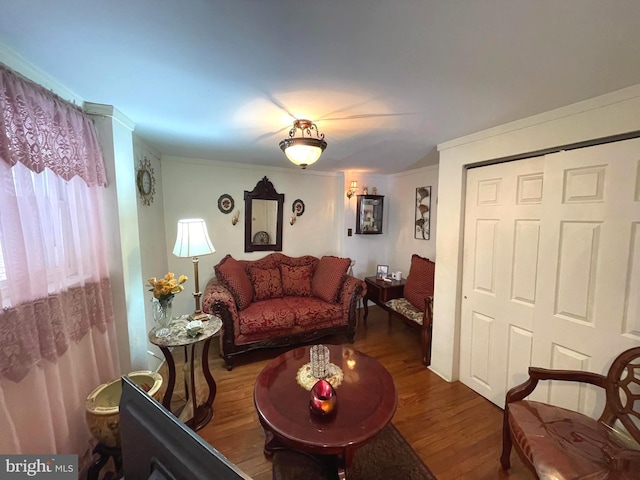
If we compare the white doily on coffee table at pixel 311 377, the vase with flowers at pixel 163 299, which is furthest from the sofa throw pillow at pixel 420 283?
the vase with flowers at pixel 163 299

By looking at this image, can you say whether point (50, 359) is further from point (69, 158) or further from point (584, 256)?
point (584, 256)

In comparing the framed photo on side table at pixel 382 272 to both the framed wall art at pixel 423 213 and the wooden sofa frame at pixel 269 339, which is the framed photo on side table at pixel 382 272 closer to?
the framed wall art at pixel 423 213

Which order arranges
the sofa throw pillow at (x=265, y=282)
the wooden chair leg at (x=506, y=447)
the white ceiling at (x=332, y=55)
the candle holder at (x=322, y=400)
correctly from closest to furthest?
the white ceiling at (x=332, y=55) < the candle holder at (x=322, y=400) < the wooden chair leg at (x=506, y=447) < the sofa throw pillow at (x=265, y=282)

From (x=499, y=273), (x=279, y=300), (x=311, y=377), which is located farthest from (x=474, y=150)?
(x=279, y=300)

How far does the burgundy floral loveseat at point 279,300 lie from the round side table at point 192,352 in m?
0.58

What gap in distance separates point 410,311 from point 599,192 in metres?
1.98

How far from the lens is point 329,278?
10.9ft

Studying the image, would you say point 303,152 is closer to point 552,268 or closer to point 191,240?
point 191,240

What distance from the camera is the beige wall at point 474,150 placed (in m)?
1.38

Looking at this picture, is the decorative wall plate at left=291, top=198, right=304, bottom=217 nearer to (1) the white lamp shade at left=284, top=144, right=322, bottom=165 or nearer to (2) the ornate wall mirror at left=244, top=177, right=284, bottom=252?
(2) the ornate wall mirror at left=244, top=177, right=284, bottom=252

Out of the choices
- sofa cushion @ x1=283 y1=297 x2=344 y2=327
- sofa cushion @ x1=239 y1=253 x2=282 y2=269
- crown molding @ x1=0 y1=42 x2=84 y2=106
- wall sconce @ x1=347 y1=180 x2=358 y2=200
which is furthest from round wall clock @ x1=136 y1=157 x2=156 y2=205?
wall sconce @ x1=347 y1=180 x2=358 y2=200

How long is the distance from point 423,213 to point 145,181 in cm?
339

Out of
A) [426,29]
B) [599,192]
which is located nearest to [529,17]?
[426,29]

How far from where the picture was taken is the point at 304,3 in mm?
796
